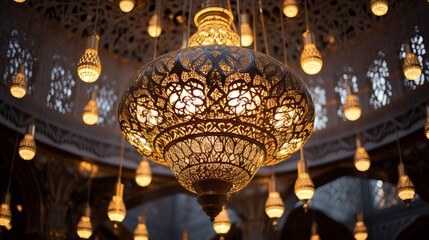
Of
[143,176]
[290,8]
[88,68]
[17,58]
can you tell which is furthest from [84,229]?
[290,8]

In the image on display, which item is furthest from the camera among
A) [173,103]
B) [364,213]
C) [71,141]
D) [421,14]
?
[364,213]

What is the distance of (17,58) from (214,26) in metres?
5.25

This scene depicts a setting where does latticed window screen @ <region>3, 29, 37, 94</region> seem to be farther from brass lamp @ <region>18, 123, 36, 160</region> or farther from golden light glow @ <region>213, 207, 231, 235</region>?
golden light glow @ <region>213, 207, 231, 235</region>

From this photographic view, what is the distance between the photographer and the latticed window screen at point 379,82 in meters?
8.35

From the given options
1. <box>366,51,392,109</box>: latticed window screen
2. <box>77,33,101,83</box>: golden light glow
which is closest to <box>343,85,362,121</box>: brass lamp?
<box>366,51,392,109</box>: latticed window screen

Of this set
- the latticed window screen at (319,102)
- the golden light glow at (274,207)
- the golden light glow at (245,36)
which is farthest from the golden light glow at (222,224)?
the golden light glow at (245,36)

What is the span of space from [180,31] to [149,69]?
6.09 m

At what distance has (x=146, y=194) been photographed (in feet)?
33.2

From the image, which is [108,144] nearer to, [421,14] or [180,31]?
[180,31]

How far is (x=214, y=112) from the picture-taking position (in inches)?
119

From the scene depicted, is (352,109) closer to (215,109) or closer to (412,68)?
(412,68)

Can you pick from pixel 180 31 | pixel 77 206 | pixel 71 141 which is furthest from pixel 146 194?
pixel 180 31

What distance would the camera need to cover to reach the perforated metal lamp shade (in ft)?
9.88

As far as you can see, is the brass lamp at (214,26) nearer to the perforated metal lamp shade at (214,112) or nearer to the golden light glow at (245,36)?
the perforated metal lamp shade at (214,112)
